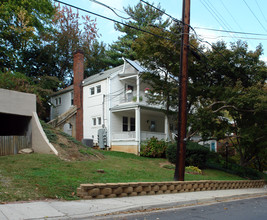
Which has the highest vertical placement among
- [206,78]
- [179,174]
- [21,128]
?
[206,78]

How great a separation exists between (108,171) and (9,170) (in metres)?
4.10

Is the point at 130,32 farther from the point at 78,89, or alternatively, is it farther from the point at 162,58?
the point at 162,58

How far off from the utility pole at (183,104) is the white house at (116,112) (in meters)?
10.6

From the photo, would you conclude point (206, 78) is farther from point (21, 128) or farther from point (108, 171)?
point (21, 128)

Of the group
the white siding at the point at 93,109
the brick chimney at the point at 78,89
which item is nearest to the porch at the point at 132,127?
the white siding at the point at 93,109

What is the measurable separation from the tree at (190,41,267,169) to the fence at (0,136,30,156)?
9508mm

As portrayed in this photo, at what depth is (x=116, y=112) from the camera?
26391 millimetres

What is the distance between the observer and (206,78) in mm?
19844

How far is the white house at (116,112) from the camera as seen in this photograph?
24328mm

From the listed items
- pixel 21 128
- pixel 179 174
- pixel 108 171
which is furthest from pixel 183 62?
pixel 21 128

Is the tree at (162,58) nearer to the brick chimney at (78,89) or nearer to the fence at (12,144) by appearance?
the fence at (12,144)

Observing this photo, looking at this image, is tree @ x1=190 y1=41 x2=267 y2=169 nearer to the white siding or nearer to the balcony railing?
the balcony railing

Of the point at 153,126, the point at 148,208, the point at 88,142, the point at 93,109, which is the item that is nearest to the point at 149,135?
the point at 153,126

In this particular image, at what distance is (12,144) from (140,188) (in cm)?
841
